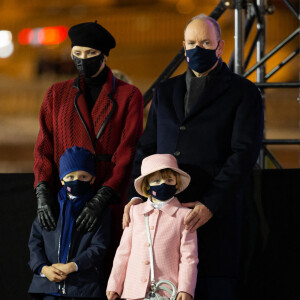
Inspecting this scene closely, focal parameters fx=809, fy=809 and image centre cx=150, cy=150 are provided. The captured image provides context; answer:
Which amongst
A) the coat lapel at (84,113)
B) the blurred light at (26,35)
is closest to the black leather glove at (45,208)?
the coat lapel at (84,113)

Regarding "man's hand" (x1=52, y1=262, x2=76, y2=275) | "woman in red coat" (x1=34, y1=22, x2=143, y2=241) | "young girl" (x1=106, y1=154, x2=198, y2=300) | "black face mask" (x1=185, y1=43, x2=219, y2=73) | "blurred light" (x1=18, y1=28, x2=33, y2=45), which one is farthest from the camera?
"blurred light" (x1=18, y1=28, x2=33, y2=45)

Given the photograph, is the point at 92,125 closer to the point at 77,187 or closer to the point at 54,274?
the point at 77,187

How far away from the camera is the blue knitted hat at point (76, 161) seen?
4.12 m

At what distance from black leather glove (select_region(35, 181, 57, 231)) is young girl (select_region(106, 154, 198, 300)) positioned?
0.43 m

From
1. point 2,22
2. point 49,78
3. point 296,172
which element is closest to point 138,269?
point 296,172

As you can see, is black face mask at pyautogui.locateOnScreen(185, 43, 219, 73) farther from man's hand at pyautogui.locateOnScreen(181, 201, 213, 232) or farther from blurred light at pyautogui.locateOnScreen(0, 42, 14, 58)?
blurred light at pyautogui.locateOnScreen(0, 42, 14, 58)

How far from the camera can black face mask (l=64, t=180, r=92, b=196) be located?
13.6ft

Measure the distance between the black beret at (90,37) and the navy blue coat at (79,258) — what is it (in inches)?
34.8

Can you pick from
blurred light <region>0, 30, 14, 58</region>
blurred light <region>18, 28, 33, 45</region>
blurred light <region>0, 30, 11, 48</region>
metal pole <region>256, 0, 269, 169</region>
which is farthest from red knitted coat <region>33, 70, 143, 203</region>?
blurred light <region>0, 30, 11, 48</region>

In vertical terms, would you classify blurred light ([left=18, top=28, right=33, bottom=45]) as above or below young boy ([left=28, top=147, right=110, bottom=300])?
above

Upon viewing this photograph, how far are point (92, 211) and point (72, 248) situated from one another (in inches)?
8.8

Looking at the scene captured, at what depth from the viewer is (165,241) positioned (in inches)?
151

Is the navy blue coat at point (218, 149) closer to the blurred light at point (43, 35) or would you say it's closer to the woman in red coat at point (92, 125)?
the woman in red coat at point (92, 125)

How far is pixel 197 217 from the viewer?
3.77 m
